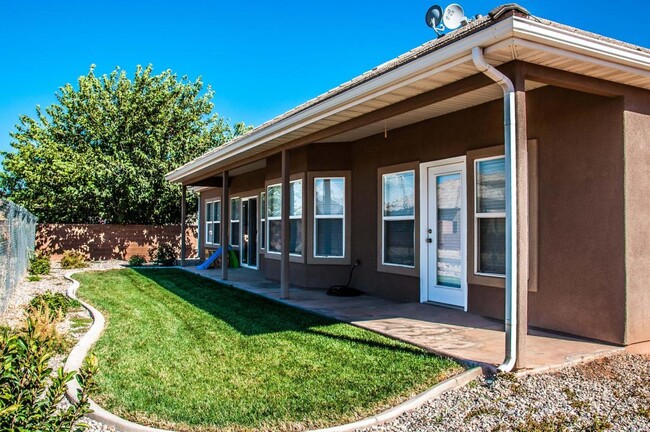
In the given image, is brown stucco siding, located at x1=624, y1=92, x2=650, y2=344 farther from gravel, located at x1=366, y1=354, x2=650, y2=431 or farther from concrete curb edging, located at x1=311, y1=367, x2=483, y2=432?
concrete curb edging, located at x1=311, y1=367, x2=483, y2=432

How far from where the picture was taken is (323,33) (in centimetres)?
1820

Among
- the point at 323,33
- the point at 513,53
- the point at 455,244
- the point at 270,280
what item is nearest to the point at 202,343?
the point at 455,244

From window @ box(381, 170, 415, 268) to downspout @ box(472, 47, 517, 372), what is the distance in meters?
3.78

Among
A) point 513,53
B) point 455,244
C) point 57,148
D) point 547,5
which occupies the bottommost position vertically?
point 455,244

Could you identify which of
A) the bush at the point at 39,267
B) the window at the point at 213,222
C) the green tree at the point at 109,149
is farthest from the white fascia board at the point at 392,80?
the green tree at the point at 109,149

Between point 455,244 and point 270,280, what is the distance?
18.5 ft

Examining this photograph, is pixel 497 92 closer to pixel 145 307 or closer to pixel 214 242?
pixel 145 307

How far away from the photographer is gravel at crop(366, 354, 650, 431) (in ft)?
12.2

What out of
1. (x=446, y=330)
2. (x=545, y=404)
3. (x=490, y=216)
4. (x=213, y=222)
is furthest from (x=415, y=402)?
(x=213, y=222)

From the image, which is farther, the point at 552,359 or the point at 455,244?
the point at 455,244

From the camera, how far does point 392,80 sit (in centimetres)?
549

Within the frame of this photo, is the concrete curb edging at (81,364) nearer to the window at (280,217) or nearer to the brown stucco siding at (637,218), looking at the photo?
the window at (280,217)

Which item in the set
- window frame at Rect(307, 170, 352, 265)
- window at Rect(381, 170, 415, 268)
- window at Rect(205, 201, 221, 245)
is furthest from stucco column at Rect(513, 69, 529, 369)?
window at Rect(205, 201, 221, 245)

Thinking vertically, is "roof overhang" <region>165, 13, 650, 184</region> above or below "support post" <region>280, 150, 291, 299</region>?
above
